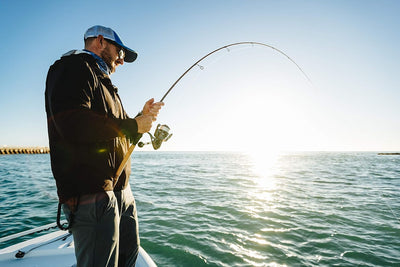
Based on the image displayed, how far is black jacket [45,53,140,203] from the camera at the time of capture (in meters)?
1.32

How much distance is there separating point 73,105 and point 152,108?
69cm

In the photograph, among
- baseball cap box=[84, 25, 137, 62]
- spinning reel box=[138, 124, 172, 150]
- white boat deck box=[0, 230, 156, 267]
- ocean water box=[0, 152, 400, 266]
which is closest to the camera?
baseball cap box=[84, 25, 137, 62]

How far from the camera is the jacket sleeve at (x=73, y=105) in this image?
4.30 ft

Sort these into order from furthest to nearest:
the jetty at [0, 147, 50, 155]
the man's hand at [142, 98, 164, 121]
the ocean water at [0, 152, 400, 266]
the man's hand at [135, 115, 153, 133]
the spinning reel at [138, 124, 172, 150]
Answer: the jetty at [0, 147, 50, 155] → the ocean water at [0, 152, 400, 266] → the spinning reel at [138, 124, 172, 150] → the man's hand at [142, 98, 164, 121] → the man's hand at [135, 115, 153, 133]

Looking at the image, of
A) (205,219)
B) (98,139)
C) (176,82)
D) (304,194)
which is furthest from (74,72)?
(304,194)

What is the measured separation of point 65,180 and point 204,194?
8995mm

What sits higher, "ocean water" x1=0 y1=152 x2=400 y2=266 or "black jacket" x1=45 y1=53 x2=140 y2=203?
"black jacket" x1=45 y1=53 x2=140 y2=203

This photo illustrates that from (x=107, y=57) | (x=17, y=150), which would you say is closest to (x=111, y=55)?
(x=107, y=57)

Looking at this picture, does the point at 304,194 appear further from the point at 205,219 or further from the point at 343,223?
the point at 205,219

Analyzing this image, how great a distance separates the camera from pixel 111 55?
186 cm

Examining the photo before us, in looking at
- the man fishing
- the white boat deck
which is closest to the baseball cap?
the man fishing

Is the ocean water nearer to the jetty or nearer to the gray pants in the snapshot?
the gray pants

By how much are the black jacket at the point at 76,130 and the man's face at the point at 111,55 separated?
0.35m

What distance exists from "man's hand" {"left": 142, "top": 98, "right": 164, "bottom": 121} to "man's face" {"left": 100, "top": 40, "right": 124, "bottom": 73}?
44 centimetres
